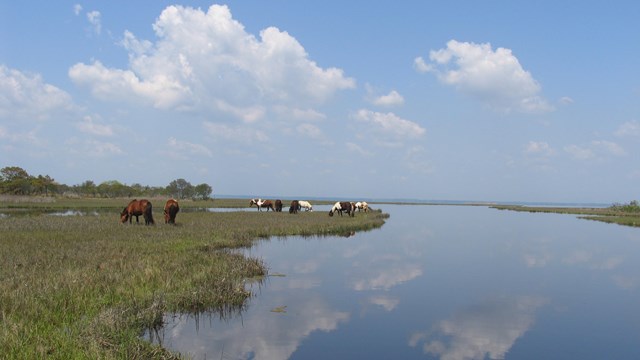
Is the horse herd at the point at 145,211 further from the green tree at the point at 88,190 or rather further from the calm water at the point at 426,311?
the green tree at the point at 88,190

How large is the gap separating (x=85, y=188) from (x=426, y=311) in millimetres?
137648

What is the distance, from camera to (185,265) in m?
15.4

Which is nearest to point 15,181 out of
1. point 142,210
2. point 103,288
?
point 142,210

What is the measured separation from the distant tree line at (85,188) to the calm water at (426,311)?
10083cm

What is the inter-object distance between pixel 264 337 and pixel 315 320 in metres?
1.79

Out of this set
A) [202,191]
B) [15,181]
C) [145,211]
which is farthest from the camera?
[202,191]

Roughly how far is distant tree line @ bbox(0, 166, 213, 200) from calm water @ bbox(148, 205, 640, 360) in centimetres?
10083

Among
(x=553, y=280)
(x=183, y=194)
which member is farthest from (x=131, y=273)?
(x=183, y=194)

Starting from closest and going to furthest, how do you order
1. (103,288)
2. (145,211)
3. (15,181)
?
(103,288)
(145,211)
(15,181)

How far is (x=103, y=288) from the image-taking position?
11.5m

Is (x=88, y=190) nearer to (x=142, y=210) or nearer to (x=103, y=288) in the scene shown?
(x=142, y=210)

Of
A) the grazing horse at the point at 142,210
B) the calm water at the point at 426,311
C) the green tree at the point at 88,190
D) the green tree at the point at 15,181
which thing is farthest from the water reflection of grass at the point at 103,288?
the green tree at the point at 88,190

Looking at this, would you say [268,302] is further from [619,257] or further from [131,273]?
[619,257]

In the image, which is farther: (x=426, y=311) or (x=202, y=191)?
(x=202, y=191)
